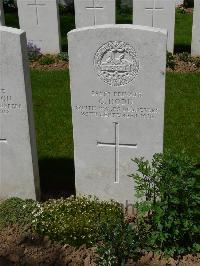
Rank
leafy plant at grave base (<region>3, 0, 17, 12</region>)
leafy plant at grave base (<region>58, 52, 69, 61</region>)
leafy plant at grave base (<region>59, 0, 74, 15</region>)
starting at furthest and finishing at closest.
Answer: leafy plant at grave base (<region>3, 0, 17, 12</region>)
leafy plant at grave base (<region>59, 0, 74, 15</region>)
leafy plant at grave base (<region>58, 52, 69, 61</region>)

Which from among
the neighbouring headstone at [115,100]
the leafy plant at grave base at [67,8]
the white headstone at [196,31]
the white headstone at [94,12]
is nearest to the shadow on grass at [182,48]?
the white headstone at [196,31]

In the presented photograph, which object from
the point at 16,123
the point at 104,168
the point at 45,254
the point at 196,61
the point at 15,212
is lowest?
the point at 45,254

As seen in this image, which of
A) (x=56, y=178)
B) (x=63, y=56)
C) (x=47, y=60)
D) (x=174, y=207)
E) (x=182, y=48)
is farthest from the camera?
(x=182, y=48)

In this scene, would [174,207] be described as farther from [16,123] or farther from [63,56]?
[63,56]

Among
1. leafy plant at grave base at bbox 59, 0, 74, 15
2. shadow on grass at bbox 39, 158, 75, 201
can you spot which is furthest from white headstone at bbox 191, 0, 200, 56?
leafy plant at grave base at bbox 59, 0, 74, 15

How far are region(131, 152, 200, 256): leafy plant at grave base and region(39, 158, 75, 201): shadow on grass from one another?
1663 mm

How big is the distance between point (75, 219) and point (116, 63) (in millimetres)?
1675

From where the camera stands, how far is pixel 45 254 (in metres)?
4.57

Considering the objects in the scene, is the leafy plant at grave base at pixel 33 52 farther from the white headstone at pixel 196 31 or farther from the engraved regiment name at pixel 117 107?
the engraved regiment name at pixel 117 107

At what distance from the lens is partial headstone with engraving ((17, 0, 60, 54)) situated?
1111 centimetres

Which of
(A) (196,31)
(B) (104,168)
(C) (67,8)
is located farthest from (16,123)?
(C) (67,8)

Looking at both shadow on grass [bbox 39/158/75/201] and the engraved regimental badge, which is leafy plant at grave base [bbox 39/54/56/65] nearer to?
shadow on grass [bbox 39/158/75/201]

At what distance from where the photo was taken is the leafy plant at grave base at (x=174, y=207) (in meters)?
4.23

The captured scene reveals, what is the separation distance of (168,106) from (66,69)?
309 cm
